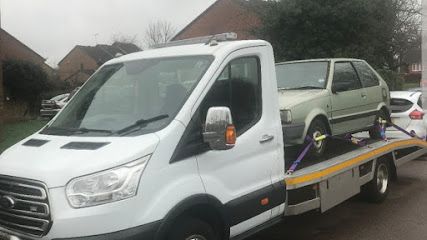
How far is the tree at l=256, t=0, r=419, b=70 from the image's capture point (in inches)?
767

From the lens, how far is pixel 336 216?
7.27 metres

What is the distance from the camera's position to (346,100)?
8.00m

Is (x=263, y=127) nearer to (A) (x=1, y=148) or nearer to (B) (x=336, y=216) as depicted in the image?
(B) (x=336, y=216)

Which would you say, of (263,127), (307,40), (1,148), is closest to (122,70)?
(263,127)

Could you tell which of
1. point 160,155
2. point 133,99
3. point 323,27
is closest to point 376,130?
point 133,99

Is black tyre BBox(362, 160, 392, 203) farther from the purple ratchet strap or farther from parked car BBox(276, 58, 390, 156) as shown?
the purple ratchet strap

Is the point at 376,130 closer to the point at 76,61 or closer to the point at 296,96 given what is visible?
the point at 296,96

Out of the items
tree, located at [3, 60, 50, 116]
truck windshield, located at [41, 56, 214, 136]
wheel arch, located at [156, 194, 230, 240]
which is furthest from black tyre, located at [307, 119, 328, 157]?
tree, located at [3, 60, 50, 116]

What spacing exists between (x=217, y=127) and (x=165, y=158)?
46 centimetres

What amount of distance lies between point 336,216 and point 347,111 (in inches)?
65.1

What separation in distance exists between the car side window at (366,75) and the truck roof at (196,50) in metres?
3.90

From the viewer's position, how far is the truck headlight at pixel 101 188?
360 cm

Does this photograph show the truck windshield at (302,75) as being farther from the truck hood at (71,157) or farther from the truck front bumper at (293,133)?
the truck hood at (71,157)

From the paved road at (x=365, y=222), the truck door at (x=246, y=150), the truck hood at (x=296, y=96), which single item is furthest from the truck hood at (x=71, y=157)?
the truck hood at (x=296, y=96)
